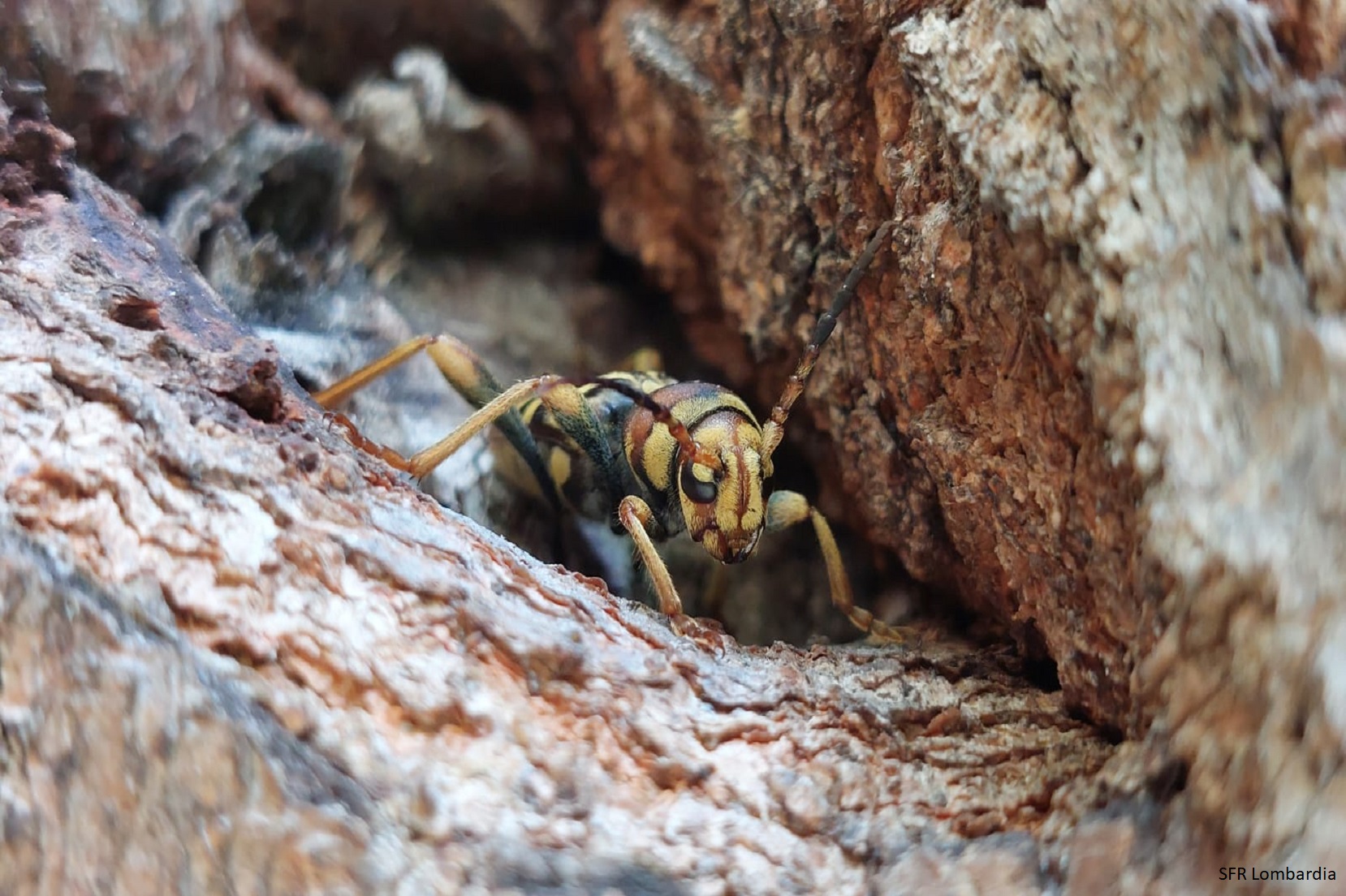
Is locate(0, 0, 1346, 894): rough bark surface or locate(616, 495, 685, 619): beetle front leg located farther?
locate(616, 495, 685, 619): beetle front leg

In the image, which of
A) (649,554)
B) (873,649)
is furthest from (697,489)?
(873,649)

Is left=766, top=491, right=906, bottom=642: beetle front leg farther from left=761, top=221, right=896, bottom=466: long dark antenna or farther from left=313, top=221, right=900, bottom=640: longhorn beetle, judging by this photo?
left=761, top=221, right=896, bottom=466: long dark antenna

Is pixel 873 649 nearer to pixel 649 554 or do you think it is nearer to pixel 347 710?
pixel 649 554

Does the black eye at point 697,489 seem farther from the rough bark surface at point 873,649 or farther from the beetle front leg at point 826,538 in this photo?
the rough bark surface at point 873,649

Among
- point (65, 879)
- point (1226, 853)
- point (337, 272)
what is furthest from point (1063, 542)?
point (337, 272)

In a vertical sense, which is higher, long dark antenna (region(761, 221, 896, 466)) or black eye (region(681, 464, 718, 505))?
long dark antenna (region(761, 221, 896, 466))

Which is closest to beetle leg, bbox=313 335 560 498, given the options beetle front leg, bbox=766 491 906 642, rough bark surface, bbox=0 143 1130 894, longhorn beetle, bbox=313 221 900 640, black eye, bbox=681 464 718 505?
longhorn beetle, bbox=313 221 900 640

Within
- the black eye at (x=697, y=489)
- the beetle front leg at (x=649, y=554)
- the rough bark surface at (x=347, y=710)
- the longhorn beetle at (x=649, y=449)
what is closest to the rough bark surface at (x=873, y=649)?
the rough bark surface at (x=347, y=710)

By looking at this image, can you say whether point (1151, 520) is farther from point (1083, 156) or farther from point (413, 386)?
point (413, 386)
